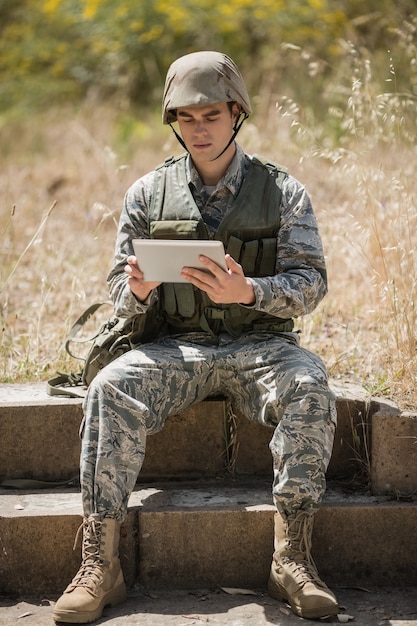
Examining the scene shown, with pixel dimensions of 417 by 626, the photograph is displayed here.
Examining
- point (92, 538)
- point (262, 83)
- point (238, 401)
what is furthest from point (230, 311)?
point (262, 83)

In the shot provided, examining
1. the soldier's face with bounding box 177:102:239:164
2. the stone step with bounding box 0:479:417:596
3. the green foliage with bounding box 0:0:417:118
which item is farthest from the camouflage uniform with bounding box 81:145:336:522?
the green foliage with bounding box 0:0:417:118

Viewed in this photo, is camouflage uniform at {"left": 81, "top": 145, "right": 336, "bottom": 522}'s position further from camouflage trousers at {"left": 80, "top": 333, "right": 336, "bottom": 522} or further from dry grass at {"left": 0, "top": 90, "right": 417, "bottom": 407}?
dry grass at {"left": 0, "top": 90, "right": 417, "bottom": 407}

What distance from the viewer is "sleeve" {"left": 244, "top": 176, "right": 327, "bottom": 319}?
3.60 metres

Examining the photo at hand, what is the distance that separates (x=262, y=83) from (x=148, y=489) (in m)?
7.91

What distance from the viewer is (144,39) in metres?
13.0

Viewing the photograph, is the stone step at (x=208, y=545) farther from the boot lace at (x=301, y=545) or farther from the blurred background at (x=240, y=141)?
the blurred background at (x=240, y=141)

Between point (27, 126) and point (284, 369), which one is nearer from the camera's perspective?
point (284, 369)

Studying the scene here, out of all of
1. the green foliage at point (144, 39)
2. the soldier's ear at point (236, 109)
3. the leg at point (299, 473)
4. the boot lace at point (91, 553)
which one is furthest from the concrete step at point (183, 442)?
the green foliage at point (144, 39)

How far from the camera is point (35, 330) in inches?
201

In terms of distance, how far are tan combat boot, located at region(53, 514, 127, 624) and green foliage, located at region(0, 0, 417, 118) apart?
8.38m

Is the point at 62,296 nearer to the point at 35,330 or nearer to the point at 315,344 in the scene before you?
the point at 35,330

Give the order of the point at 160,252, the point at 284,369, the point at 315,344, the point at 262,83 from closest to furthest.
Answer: the point at 160,252, the point at 284,369, the point at 315,344, the point at 262,83

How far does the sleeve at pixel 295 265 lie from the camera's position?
360 cm

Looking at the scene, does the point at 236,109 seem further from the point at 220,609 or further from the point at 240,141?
the point at 240,141
